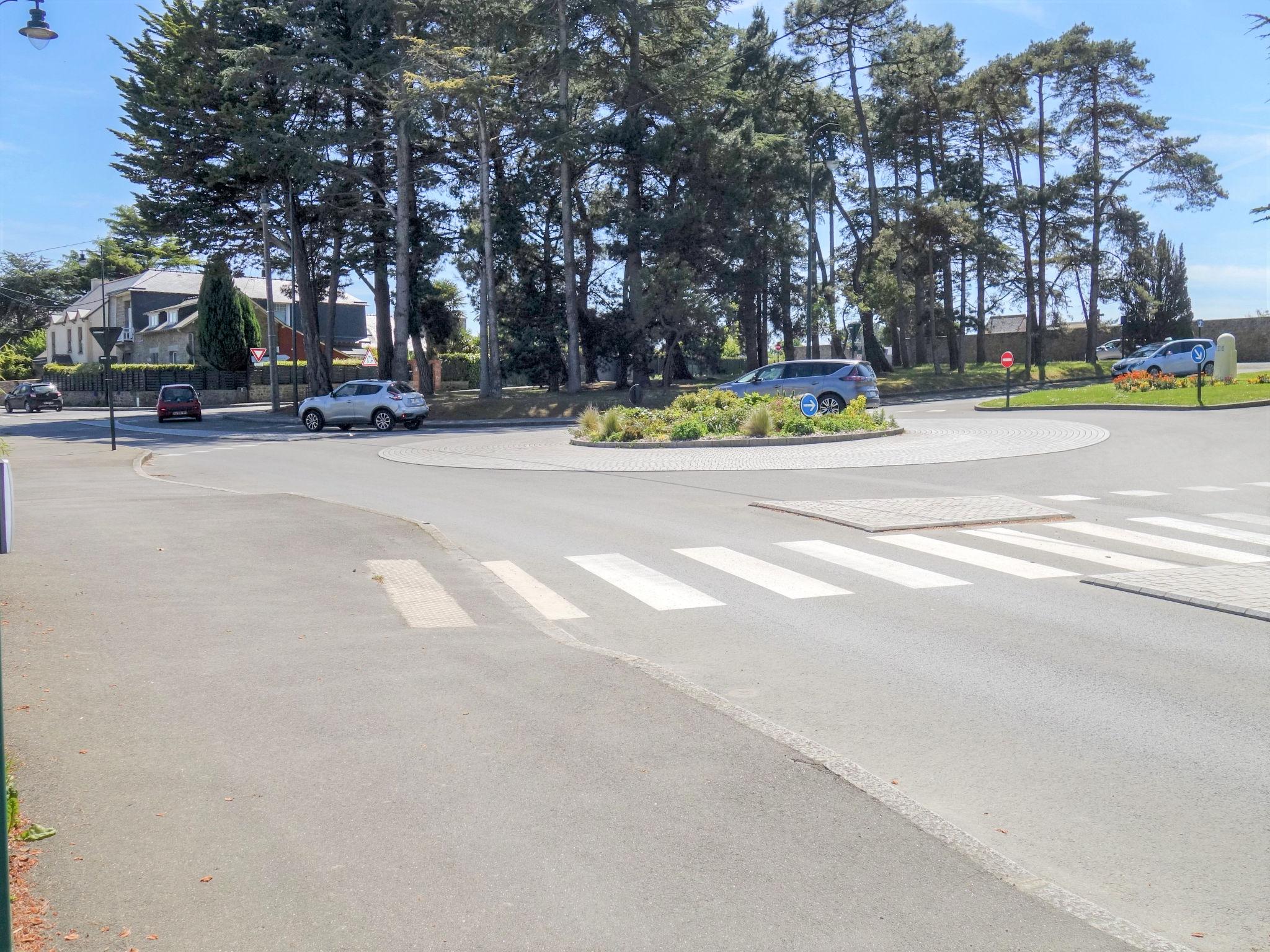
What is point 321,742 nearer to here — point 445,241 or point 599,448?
point 599,448

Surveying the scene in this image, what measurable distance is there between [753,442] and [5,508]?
21.0 m

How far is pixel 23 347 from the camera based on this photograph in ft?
311

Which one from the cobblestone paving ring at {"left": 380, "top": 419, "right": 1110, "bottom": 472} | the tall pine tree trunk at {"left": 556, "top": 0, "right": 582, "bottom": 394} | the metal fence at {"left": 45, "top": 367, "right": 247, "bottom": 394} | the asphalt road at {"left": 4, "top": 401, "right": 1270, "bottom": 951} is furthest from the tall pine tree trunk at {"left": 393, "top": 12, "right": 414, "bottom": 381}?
the asphalt road at {"left": 4, "top": 401, "right": 1270, "bottom": 951}

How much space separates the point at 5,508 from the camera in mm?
3277

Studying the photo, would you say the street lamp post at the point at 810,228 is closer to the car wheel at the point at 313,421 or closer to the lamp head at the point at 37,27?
the car wheel at the point at 313,421

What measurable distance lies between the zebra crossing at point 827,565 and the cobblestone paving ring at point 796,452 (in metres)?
7.59

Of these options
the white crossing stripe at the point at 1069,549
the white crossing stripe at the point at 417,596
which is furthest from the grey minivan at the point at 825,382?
the white crossing stripe at the point at 417,596

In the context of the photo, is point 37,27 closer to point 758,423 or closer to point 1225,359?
point 758,423

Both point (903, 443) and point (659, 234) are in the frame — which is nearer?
point (903, 443)

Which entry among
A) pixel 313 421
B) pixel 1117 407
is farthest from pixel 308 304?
pixel 1117 407

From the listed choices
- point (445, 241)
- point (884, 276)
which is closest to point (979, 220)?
point (884, 276)

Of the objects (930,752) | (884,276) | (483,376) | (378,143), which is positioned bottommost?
(930,752)

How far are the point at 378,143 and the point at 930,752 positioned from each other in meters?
45.7

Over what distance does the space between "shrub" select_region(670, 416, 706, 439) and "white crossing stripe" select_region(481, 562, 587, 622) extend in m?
14.0
